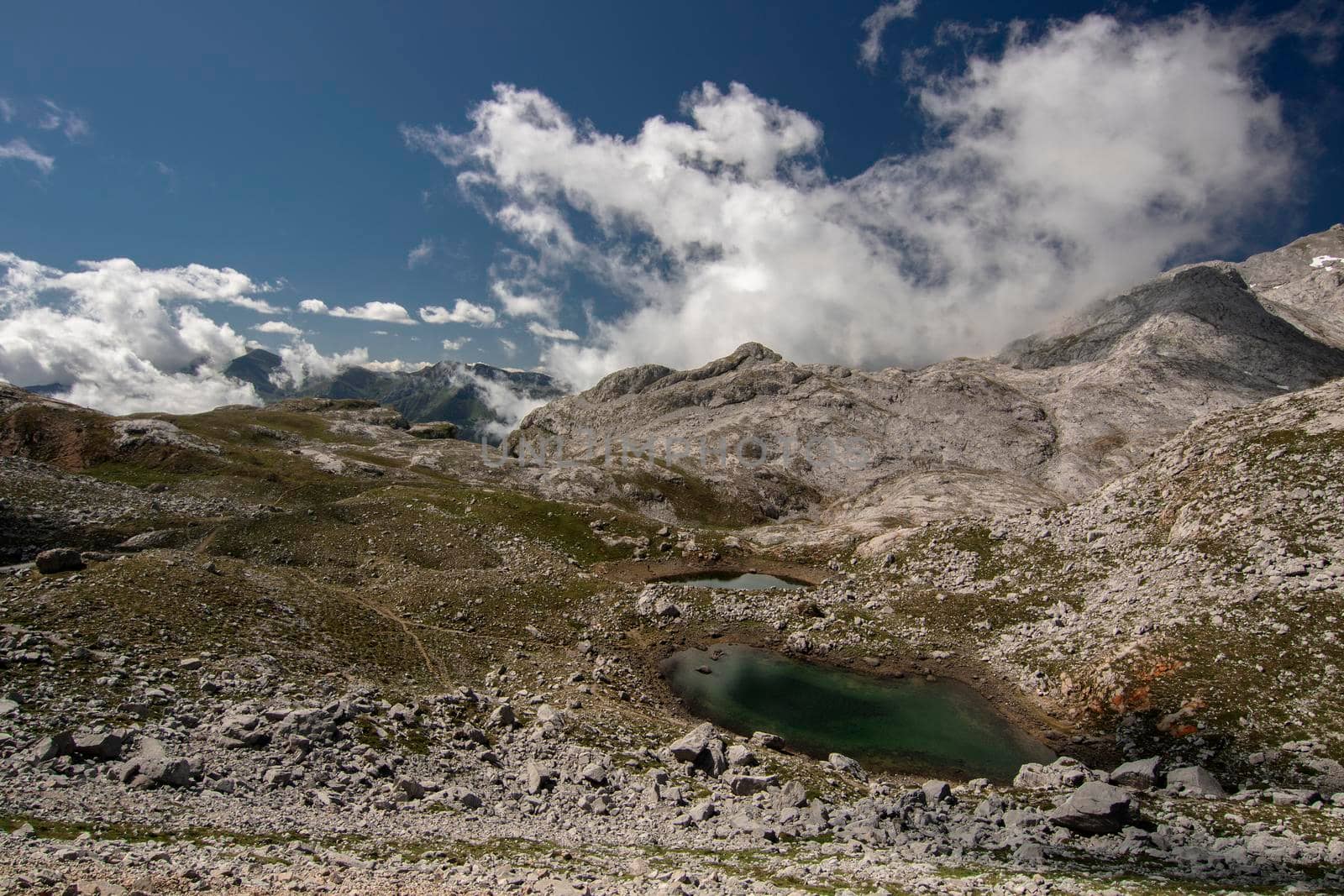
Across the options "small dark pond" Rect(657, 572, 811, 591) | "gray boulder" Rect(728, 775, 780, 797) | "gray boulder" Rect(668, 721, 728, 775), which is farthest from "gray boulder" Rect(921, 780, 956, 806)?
"small dark pond" Rect(657, 572, 811, 591)

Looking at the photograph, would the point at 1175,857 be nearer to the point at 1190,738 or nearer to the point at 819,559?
the point at 1190,738

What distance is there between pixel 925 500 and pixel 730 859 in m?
132

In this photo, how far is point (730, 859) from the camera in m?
21.5

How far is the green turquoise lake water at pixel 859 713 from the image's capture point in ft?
132

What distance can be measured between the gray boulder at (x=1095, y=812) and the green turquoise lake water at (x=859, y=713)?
14.1 metres

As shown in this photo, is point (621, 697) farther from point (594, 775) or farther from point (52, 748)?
point (52, 748)

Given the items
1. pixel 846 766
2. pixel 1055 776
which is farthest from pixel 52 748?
pixel 1055 776

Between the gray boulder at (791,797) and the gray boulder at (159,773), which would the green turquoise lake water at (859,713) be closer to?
the gray boulder at (791,797)

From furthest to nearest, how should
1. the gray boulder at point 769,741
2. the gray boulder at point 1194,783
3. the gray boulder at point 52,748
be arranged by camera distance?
the gray boulder at point 769,741 < the gray boulder at point 1194,783 < the gray boulder at point 52,748

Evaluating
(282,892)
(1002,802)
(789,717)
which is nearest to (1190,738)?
(1002,802)

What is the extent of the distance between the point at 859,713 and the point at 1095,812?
22.6 metres

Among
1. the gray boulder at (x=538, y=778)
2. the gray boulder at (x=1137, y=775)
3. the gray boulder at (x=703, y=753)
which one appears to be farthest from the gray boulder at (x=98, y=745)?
the gray boulder at (x=1137, y=775)

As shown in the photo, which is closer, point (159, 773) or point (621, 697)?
point (159, 773)

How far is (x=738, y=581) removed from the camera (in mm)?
80188
